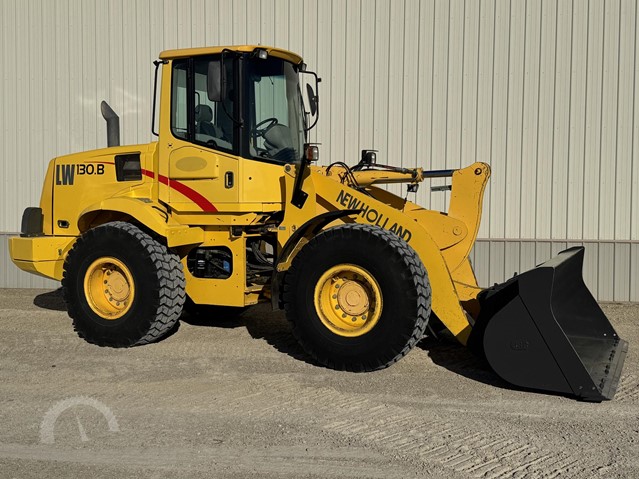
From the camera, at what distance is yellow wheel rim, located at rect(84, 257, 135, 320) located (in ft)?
22.5

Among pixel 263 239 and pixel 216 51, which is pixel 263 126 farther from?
pixel 263 239

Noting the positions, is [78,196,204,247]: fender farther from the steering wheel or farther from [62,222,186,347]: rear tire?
the steering wheel

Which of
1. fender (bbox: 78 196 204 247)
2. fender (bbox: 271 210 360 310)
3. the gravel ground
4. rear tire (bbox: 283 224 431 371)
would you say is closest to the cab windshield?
fender (bbox: 271 210 360 310)

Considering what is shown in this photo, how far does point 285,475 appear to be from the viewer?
3842mm

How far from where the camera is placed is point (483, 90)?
10.1 m

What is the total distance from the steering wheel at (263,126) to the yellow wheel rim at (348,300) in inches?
62.2

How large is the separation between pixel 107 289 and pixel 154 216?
865 mm

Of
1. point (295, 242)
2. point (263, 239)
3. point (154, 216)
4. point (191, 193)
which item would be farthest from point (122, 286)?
point (295, 242)

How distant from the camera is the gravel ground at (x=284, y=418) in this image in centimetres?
399

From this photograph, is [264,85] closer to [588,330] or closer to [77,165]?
[77,165]

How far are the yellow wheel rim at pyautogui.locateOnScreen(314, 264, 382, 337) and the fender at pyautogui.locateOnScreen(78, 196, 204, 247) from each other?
1.48 meters

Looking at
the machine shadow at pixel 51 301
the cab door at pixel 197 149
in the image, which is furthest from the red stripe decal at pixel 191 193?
the machine shadow at pixel 51 301

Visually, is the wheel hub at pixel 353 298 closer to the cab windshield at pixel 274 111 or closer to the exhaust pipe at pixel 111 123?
the cab windshield at pixel 274 111

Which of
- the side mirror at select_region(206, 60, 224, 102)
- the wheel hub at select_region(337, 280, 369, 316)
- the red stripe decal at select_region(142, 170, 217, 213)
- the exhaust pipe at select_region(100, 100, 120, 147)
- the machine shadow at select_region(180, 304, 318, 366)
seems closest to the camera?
the wheel hub at select_region(337, 280, 369, 316)
